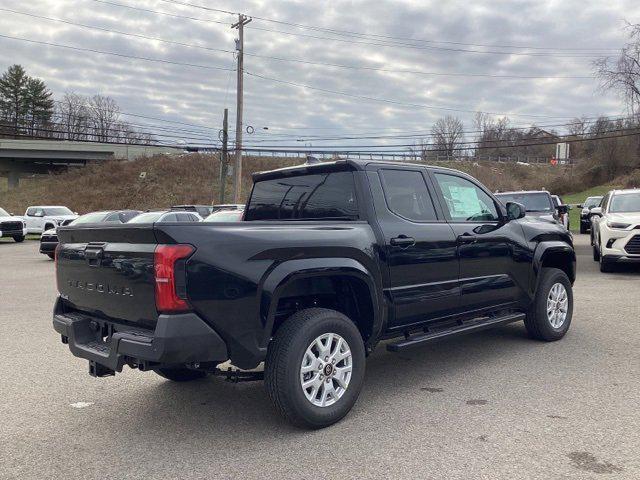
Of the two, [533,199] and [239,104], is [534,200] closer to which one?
[533,199]

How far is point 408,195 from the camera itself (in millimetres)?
4953

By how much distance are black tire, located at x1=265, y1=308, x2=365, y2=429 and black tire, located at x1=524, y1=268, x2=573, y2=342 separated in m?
2.96

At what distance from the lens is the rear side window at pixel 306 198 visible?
4652 millimetres

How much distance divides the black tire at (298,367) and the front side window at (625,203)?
10504 mm

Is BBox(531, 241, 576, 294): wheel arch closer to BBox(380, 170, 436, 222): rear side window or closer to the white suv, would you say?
BBox(380, 170, 436, 222): rear side window

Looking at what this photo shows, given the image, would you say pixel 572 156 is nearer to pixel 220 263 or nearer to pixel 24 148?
pixel 24 148

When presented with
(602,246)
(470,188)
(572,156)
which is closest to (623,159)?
(572,156)

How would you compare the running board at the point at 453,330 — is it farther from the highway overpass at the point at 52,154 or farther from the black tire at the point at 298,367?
the highway overpass at the point at 52,154

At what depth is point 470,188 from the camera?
565 centimetres

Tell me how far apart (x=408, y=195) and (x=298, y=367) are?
6.53 ft

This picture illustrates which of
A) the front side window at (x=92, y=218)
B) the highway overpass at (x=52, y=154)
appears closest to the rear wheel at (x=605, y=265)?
the front side window at (x=92, y=218)

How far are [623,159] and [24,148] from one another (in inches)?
2646

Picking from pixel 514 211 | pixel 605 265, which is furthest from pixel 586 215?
pixel 514 211

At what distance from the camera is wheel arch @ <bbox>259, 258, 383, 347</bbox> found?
3719 millimetres
